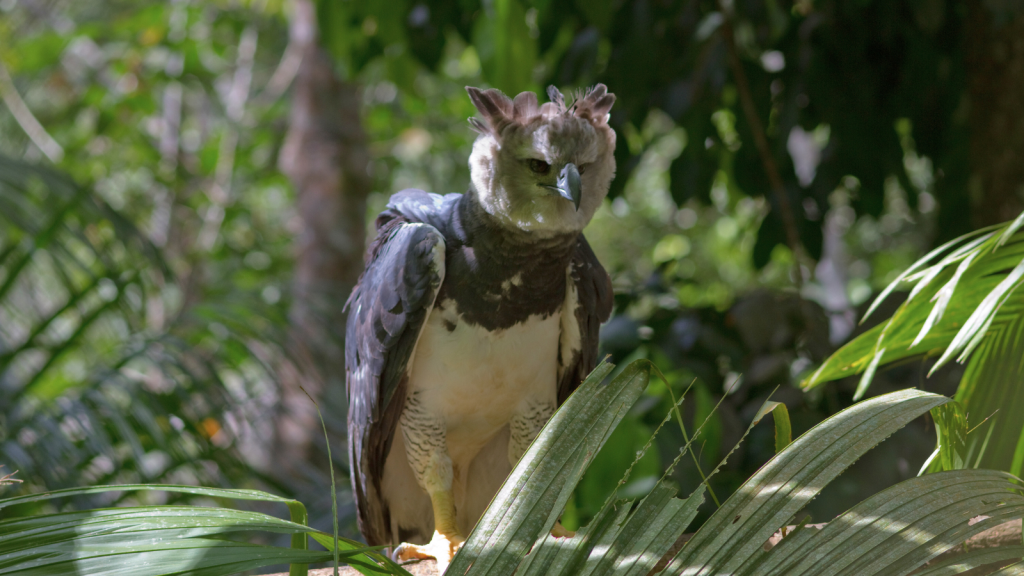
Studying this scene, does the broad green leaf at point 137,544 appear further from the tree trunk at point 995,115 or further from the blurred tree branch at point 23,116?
the blurred tree branch at point 23,116

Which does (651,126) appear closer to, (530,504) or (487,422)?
(487,422)

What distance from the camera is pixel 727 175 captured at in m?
2.69

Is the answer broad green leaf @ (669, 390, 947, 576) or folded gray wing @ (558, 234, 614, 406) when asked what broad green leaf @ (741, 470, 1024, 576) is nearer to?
broad green leaf @ (669, 390, 947, 576)

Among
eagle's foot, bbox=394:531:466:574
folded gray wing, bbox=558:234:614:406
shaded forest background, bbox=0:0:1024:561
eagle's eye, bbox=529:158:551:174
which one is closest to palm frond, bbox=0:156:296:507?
shaded forest background, bbox=0:0:1024:561

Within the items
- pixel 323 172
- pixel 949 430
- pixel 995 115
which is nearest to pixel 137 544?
pixel 949 430

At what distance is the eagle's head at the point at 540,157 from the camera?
4.47ft

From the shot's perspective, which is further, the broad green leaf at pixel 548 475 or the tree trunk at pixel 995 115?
the tree trunk at pixel 995 115

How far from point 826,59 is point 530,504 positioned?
2.04 m

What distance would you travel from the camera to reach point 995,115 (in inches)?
86.4

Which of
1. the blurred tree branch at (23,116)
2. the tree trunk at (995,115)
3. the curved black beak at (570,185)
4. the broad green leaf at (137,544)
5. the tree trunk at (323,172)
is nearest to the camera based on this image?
the broad green leaf at (137,544)

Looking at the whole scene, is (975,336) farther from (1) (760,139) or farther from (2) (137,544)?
(1) (760,139)

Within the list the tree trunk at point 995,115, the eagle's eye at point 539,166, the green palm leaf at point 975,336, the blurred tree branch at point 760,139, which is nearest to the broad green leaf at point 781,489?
the green palm leaf at point 975,336

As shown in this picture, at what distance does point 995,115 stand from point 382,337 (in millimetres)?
1898

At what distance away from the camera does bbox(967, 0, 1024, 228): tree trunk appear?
7.00 feet
